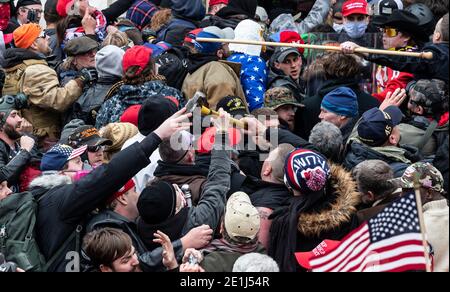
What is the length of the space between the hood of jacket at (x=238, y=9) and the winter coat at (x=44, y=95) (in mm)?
2191

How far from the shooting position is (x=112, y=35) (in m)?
11.2

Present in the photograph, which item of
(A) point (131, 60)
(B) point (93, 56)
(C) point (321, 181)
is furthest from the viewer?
(B) point (93, 56)

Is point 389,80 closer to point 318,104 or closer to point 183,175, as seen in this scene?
point 318,104

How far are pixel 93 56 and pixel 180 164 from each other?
9.38ft

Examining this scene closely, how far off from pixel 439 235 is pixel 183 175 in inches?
80.2

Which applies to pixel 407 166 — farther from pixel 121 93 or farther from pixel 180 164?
pixel 121 93

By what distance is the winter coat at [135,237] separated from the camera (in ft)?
24.3

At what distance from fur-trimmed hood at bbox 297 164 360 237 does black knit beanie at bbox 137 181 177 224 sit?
34.8 inches

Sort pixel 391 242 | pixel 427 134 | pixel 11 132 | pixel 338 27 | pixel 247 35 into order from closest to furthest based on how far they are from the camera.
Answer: pixel 391 242 → pixel 427 134 → pixel 11 132 → pixel 247 35 → pixel 338 27

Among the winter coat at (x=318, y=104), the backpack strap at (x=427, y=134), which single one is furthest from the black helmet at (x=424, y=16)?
the backpack strap at (x=427, y=134)

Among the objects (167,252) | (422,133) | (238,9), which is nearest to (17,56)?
(238,9)

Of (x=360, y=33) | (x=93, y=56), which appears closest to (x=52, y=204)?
(x=93, y=56)

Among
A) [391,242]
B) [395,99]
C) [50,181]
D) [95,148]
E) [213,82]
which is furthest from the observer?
[213,82]

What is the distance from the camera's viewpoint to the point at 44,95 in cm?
1050
